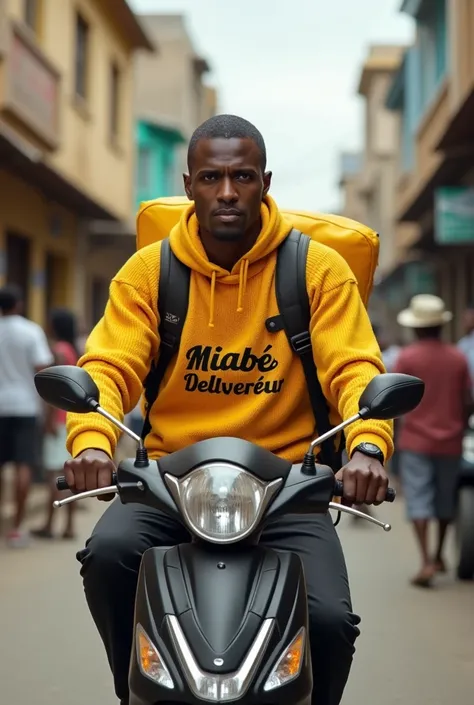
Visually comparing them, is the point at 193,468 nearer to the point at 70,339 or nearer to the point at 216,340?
the point at 216,340

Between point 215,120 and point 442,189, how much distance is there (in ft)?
45.7

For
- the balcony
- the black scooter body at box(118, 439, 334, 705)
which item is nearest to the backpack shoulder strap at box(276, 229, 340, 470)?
the black scooter body at box(118, 439, 334, 705)

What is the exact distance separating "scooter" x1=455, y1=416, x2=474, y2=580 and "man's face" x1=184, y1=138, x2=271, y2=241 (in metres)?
5.50

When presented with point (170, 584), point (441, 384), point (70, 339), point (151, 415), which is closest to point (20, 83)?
point (70, 339)

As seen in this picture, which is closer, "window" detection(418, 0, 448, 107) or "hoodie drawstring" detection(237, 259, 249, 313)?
"hoodie drawstring" detection(237, 259, 249, 313)

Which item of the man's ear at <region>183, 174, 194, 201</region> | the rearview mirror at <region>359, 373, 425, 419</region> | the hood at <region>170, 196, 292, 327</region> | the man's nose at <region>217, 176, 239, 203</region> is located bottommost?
the rearview mirror at <region>359, 373, 425, 419</region>

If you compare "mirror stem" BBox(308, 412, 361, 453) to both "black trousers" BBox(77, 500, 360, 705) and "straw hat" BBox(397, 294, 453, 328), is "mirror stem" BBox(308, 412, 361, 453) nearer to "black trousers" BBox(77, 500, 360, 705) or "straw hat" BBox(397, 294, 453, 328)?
"black trousers" BBox(77, 500, 360, 705)

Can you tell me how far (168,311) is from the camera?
3512 mm

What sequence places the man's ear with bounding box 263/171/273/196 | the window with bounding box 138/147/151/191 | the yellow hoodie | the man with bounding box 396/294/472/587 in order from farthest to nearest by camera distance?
the window with bounding box 138/147/151/191
the man with bounding box 396/294/472/587
the man's ear with bounding box 263/171/273/196
the yellow hoodie

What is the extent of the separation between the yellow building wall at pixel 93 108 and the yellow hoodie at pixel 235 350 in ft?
39.3

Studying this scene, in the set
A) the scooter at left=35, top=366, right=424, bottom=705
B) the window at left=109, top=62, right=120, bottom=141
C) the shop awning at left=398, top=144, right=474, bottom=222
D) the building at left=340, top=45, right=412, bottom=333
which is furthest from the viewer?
the building at left=340, top=45, right=412, bottom=333

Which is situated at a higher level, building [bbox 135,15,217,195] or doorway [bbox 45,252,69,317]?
building [bbox 135,15,217,195]

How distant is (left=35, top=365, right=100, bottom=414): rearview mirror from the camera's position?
2967 millimetres

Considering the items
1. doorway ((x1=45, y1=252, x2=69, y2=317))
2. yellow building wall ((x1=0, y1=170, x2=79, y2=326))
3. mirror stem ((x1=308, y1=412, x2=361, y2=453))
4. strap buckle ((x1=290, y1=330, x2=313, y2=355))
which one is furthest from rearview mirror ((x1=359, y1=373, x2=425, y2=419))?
doorway ((x1=45, y1=252, x2=69, y2=317))
